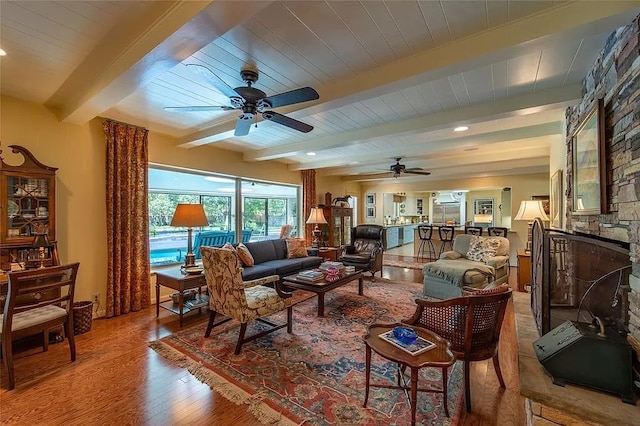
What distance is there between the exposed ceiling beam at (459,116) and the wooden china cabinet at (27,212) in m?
3.22

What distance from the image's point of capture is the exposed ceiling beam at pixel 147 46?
1.52 m

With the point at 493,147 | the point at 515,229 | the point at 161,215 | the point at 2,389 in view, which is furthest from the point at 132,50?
the point at 515,229

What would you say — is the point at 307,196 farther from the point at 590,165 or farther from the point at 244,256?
the point at 590,165

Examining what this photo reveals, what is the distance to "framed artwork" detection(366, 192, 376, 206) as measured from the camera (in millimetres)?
10480

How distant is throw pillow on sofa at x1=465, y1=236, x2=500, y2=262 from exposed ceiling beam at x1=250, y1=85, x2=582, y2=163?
2485 mm

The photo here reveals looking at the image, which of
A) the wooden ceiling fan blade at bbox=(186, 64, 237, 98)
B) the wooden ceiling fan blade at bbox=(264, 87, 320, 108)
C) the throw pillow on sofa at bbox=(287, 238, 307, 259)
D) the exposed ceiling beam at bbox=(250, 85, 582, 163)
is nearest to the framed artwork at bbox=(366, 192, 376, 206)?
the throw pillow on sofa at bbox=(287, 238, 307, 259)

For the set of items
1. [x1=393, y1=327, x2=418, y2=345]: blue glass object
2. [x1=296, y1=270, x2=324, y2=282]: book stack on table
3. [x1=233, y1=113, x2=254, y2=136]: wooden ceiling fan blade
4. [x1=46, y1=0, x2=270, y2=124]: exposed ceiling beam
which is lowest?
[x1=296, y1=270, x2=324, y2=282]: book stack on table

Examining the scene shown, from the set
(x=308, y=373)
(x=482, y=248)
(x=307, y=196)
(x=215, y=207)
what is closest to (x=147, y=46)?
(x=308, y=373)

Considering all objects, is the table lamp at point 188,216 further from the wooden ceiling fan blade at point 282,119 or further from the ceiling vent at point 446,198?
the ceiling vent at point 446,198

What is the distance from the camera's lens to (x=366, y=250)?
5910mm

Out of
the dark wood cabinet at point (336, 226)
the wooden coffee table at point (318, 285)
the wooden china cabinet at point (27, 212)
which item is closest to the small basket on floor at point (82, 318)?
the wooden china cabinet at point (27, 212)

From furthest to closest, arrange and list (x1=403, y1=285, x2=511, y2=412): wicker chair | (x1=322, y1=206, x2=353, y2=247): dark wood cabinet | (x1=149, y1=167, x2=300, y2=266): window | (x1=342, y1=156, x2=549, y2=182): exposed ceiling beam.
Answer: (x1=322, y1=206, x2=353, y2=247): dark wood cabinet, (x1=342, y1=156, x2=549, y2=182): exposed ceiling beam, (x1=149, y1=167, x2=300, y2=266): window, (x1=403, y1=285, x2=511, y2=412): wicker chair

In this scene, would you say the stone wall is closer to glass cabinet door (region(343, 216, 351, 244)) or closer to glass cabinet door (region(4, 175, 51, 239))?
glass cabinet door (region(4, 175, 51, 239))

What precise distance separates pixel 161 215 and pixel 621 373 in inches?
208
